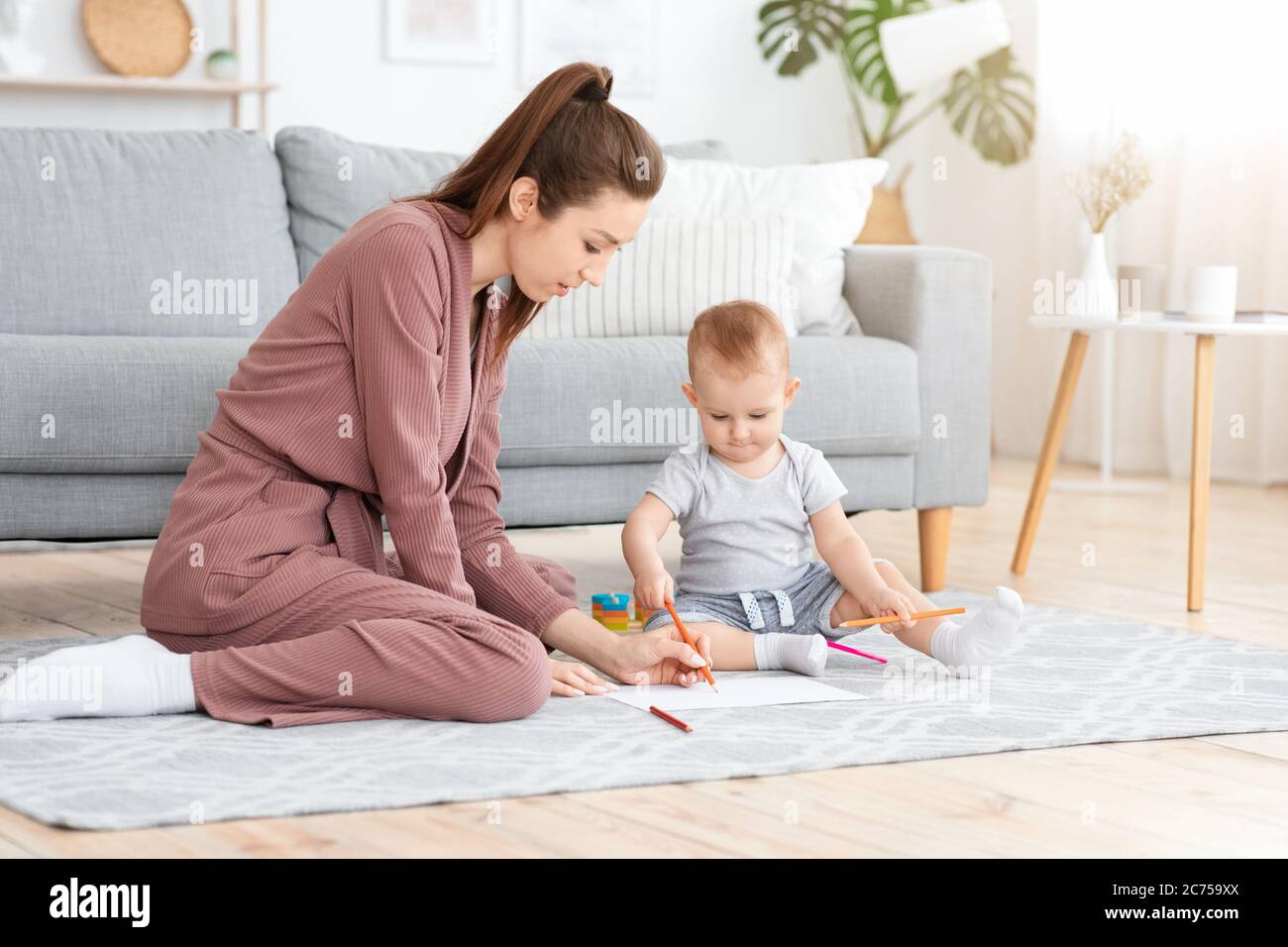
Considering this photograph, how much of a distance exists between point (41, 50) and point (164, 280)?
6.48ft

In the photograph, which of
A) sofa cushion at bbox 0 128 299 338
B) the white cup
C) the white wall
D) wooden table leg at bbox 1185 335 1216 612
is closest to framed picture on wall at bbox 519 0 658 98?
the white wall

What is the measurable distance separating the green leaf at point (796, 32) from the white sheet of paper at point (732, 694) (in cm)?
366

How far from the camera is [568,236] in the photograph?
73.4 inches

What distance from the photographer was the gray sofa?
7.75 feet

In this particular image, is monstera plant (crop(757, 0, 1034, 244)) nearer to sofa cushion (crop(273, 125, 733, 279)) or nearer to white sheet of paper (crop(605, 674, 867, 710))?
sofa cushion (crop(273, 125, 733, 279))

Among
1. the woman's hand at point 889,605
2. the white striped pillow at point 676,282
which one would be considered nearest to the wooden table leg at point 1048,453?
the white striped pillow at point 676,282

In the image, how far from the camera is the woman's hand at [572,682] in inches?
75.9

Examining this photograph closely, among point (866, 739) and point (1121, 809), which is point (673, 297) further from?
point (1121, 809)

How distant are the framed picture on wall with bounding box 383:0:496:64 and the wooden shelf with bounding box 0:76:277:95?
456mm

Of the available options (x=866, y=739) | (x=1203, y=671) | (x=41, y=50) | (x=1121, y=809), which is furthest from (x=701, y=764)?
(x=41, y=50)

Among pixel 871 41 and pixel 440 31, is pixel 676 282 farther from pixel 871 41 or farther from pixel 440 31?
pixel 871 41

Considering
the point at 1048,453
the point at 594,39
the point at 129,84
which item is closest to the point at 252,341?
the point at 1048,453

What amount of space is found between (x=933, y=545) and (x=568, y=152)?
1.31m
